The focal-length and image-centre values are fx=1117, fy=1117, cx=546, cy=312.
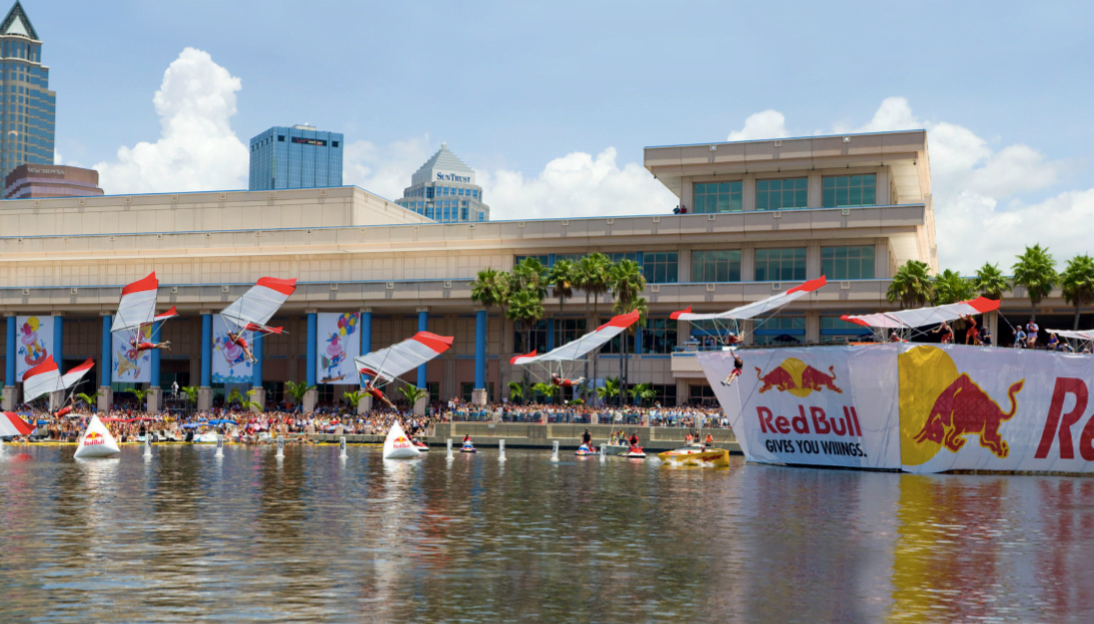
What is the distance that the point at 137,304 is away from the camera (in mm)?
77938

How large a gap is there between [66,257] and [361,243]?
107 feet

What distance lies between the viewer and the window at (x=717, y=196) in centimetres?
9925

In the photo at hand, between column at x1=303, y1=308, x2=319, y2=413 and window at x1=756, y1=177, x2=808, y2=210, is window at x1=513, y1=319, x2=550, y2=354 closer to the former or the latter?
column at x1=303, y1=308, x2=319, y2=413

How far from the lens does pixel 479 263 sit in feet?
344

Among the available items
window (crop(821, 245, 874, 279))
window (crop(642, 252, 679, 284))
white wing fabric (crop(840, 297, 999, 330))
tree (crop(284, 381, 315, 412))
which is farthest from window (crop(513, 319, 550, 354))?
white wing fabric (crop(840, 297, 999, 330))

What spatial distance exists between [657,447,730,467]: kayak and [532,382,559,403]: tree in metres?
26.7

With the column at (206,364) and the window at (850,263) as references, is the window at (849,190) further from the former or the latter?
the column at (206,364)

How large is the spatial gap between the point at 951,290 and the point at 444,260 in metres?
46.4

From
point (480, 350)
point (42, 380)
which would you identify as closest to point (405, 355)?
point (480, 350)

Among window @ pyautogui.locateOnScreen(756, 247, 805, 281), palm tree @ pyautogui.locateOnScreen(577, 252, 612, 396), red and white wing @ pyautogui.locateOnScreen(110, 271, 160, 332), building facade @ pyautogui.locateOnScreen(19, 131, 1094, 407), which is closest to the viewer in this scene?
red and white wing @ pyautogui.locateOnScreen(110, 271, 160, 332)

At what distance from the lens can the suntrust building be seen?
307 feet

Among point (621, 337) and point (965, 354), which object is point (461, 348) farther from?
point (965, 354)

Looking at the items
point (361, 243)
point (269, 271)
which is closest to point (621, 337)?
point (361, 243)

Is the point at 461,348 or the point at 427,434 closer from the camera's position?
the point at 427,434
